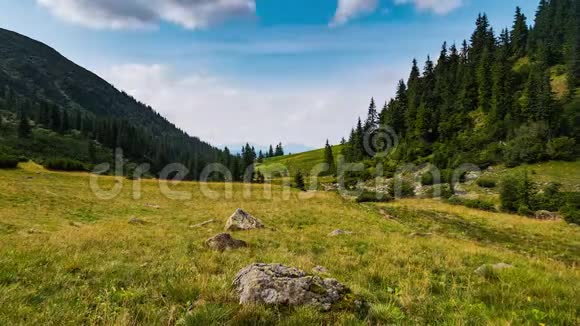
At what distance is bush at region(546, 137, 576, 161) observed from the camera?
57.7m

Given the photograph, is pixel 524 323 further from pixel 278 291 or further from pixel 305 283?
pixel 278 291

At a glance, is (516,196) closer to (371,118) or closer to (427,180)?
(427,180)

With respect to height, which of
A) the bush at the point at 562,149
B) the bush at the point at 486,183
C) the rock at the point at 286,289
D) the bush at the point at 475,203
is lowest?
the bush at the point at 475,203

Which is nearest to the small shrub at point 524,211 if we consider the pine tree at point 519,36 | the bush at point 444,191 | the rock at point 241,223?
the bush at point 444,191

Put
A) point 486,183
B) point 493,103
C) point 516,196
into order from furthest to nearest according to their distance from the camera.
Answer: point 493,103, point 486,183, point 516,196

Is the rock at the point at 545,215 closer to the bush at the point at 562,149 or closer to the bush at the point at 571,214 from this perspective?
the bush at the point at 571,214

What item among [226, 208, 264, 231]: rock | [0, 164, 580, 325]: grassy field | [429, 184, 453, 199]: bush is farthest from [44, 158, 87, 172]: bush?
[429, 184, 453, 199]: bush

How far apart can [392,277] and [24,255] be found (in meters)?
9.71

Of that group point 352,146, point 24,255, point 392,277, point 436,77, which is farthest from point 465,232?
point 436,77

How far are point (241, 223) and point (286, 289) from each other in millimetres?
14099

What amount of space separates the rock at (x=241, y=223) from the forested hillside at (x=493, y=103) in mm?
59876

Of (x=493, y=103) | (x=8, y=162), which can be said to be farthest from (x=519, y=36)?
(x=8, y=162)

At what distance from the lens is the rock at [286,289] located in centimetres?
558

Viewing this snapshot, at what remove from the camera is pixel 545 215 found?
38.9m
